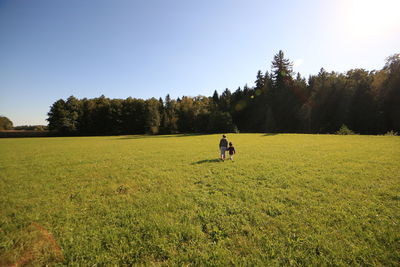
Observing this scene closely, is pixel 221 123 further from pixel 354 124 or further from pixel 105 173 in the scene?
pixel 105 173

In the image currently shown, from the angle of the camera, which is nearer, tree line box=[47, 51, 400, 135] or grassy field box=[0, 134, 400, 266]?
grassy field box=[0, 134, 400, 266]

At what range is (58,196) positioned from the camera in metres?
6.51

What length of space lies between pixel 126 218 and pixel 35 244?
207cm

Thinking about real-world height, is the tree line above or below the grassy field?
above

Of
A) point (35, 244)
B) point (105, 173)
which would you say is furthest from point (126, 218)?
point (105, 173)

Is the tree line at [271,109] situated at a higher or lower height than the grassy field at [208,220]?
higher

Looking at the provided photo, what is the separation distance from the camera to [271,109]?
5934 cm

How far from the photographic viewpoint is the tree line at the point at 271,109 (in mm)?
42281

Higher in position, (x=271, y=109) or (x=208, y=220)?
(x=271, y=109)

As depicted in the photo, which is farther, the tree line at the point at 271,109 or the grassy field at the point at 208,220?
the tree line at the point at 271,109

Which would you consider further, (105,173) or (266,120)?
(266,120)

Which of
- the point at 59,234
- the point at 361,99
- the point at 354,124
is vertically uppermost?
the point at 361,99

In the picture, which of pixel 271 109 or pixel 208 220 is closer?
pixel 208 220

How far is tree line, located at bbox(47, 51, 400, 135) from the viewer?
139ft
